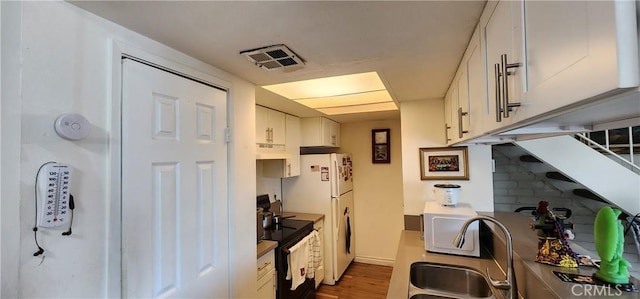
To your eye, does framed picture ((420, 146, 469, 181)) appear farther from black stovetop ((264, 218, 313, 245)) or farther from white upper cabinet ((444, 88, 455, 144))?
black stovetop ((264, 218, 313, 245))

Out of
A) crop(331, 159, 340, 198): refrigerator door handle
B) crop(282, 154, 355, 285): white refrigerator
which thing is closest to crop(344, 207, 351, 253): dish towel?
crop(282, 154, 355, 285): white refrigerator

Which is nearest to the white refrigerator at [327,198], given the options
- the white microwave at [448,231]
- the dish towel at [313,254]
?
the dish towel at [313,254]

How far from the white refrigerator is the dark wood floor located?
11cm

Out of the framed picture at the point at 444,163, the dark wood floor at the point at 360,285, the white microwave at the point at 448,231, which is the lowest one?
the dark wood floor at the point at 360,285

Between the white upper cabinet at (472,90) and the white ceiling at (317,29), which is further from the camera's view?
the white upper cabinet at (472,90)

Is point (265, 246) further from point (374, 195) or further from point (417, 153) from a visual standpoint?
point (374, 195)

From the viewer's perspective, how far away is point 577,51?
0.43 m

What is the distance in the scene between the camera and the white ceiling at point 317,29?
0.93m

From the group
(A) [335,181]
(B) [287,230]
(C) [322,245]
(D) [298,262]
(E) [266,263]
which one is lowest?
(C) [322,245]

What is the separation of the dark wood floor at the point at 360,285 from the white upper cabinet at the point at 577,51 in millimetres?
3041

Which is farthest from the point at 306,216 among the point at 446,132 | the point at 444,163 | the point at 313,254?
the point at 446,132

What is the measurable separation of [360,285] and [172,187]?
2.83 metres

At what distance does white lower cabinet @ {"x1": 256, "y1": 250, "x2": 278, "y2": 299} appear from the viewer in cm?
206

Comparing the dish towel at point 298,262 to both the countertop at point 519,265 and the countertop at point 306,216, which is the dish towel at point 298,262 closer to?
the countertop at point 306,216
